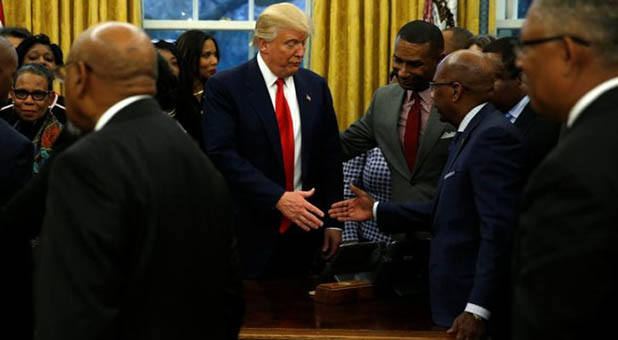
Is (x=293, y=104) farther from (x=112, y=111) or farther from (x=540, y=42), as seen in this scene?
(x=540, y=42)

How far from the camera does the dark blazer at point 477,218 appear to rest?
2.84 meters

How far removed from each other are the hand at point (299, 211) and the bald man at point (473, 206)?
0.51 metres

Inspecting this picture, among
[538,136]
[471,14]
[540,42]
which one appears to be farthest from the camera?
[471,14]

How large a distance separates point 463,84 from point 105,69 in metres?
1.50

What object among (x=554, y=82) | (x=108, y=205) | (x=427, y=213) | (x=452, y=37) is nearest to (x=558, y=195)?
(x=554, y=82)

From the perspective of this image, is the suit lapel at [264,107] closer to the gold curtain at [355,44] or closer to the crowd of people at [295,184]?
the crowd of people at [295,184]

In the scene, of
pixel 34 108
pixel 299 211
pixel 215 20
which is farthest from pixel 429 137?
pixel 215 20

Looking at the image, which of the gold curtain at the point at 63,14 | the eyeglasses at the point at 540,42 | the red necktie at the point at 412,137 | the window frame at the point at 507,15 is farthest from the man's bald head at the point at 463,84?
the gold curtain at the point at 63,14

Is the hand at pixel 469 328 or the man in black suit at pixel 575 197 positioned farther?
the hand at pixel 469 328

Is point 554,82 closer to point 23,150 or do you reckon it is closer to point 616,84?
point 616,84

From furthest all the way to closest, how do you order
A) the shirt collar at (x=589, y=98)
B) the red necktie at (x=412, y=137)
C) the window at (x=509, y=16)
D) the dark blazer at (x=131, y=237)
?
1. the window at (x=509, y=16)
2. the red necktie at (x=412, y=137)
3. the dark blazer at (x=131, y=237)
4. the shirt collar at (x=589, y=98)

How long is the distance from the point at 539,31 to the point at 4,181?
1.62 meters

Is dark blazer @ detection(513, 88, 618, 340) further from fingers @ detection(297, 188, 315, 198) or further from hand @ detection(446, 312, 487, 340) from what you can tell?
fingers @ detection(297, 188, 315, 198)

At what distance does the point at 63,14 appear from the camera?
268 inches
